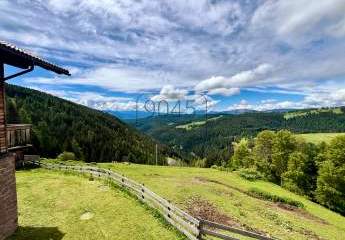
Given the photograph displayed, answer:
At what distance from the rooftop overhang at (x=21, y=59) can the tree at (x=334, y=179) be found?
53.7 m

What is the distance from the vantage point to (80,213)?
1000 inches

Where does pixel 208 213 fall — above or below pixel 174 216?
below

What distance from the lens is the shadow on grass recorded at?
19903 millimetres

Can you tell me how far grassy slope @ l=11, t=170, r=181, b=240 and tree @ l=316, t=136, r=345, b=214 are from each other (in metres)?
43.3

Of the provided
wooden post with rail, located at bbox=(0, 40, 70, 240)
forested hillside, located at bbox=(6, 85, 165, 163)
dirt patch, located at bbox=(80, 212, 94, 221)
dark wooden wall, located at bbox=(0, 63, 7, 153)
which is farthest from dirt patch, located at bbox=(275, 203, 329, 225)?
forested hillside, located at bbox=(6, 85, 165, 163)

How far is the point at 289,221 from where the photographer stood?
33.4 metres

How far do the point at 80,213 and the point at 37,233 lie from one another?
4704 millimetres

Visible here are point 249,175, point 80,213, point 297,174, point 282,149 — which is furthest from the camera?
point 282,149

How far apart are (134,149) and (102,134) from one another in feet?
73.0

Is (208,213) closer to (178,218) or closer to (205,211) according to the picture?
(205,211)

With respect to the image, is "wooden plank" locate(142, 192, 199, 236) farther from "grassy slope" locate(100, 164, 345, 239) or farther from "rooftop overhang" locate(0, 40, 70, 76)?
"rooftop overhang" locate(0, 40, 70, 76)

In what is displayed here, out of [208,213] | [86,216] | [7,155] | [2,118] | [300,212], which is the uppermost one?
[2,118]

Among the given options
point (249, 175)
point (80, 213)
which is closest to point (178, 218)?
point (80, 213)

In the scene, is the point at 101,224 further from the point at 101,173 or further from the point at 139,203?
the point at 101,173
